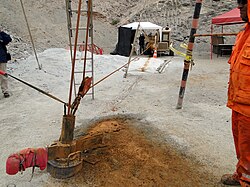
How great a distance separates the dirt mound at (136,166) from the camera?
8.91 ft

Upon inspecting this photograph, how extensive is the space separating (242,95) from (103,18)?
28.2 meters

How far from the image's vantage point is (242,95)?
6.95 feet

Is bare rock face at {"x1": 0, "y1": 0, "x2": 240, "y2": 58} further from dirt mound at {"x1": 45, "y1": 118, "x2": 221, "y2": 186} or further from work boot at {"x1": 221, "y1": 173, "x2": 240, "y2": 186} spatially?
work boot at {"x1": 221, "y1": 173, "x2": 240, "y2": 186}

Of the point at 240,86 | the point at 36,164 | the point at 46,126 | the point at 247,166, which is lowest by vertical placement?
the point at 46,126

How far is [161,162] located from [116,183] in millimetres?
651

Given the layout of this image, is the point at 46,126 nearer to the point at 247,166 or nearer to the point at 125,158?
the point at 125,158

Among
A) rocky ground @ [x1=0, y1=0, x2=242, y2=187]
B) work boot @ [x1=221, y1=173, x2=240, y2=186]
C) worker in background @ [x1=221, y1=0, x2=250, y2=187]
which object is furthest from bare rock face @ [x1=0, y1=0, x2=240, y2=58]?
worker in background @ [x1=221, y1=0, x2=250, y2=187]

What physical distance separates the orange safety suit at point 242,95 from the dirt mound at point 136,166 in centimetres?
66

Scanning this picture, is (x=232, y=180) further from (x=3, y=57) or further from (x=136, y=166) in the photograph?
(x=3, y=57)

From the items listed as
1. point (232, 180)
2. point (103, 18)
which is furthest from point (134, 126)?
point (103, 18)

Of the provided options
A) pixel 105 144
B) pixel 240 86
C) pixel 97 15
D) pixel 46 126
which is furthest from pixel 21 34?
pixel 240 86

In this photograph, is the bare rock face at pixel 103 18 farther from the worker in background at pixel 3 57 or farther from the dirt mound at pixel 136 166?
the dirt mound at pixel 136 166

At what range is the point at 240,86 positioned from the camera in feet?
7.02

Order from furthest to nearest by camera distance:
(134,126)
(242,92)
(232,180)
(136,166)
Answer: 1. (134,126)
2. (136,166)
3. (232,180)
4. (242,92)
